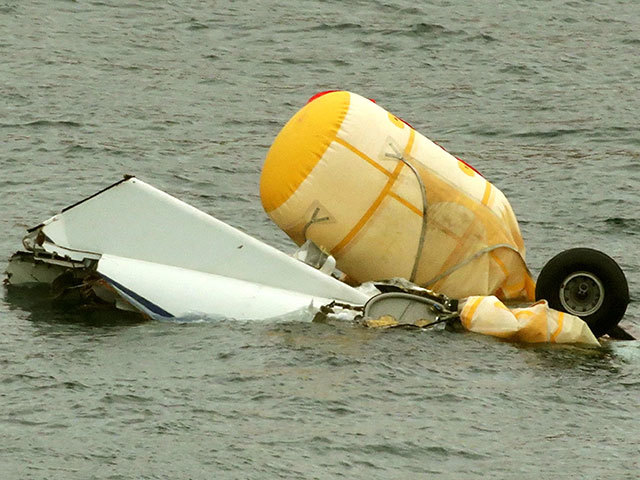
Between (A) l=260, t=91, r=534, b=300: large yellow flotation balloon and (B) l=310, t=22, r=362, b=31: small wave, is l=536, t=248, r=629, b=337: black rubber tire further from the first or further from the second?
(B) l=310, t=22, r=362, b=31: small wave

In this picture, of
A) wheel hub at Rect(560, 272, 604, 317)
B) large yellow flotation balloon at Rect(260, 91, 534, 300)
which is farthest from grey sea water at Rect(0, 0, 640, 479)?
large yellow flotation balloon at Rect(260, 91, 534, 300)

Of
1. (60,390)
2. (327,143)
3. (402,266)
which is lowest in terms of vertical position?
(60,390)

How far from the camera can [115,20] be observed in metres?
25.0

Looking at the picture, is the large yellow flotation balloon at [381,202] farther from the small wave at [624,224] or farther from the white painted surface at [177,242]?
the small wave at [624,224]

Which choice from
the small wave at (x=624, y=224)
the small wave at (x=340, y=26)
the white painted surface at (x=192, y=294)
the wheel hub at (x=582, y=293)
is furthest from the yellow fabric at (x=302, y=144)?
the small wave at (x=340, y=26)

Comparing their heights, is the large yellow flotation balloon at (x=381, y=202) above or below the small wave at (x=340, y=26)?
below

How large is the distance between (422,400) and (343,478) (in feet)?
4.54

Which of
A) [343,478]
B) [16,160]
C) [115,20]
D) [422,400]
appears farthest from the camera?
A: [115,20]

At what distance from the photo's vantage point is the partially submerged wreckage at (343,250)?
11.9m

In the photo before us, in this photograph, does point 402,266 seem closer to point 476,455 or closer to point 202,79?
point 476,455

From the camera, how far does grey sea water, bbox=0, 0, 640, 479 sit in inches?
385

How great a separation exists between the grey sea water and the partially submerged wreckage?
241mm

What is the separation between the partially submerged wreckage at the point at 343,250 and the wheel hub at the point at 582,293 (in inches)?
0.4

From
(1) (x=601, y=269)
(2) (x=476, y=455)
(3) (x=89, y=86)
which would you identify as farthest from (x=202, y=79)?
(2) (x=476, y=455)
